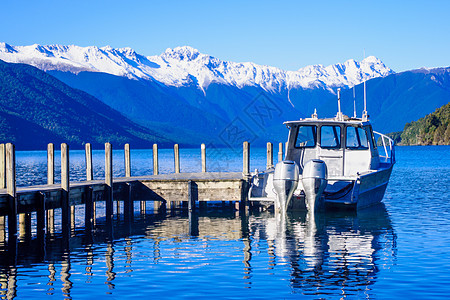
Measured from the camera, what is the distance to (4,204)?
23.7 m

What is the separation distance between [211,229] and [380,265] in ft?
32.8

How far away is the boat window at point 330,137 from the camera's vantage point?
109ft

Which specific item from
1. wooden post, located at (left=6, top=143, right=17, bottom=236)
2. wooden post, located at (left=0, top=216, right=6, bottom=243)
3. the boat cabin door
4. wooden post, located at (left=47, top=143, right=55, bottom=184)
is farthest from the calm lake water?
wooden post, located at (left=47, top=143, right=55, bottom=184)

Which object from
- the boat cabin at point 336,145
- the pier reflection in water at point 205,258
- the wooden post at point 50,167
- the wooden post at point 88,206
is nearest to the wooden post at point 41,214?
the pier reflection in water at point 205,258

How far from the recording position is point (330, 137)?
3353 centimetres

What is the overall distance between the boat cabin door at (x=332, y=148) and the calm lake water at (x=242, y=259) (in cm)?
252

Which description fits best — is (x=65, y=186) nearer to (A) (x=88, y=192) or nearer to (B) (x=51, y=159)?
(A) (x=88, y=192)

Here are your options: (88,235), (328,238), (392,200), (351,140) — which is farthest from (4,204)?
(392,200)

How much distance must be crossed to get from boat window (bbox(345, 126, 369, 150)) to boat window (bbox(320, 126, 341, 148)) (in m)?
0.49

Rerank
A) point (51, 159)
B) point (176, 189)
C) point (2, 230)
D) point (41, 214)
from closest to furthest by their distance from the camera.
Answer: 1. point (41, 214)
2. point (2, 230)
3. point (51, 159)
4. point (176, 189)

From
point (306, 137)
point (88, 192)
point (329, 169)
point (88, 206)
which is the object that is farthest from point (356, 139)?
point (88, 206)

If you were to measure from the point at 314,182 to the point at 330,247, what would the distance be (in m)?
6.05

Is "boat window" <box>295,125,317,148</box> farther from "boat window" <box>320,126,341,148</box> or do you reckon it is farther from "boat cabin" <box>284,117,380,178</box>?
"boat window" <box>320,126,341,148</box>

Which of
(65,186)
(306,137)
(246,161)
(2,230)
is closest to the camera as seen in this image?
(65,186)
